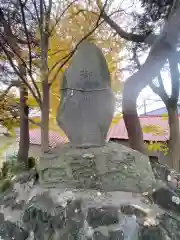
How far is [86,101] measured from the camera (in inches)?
78.2

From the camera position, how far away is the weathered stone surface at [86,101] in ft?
6.40

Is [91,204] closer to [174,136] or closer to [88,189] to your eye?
[88,189]

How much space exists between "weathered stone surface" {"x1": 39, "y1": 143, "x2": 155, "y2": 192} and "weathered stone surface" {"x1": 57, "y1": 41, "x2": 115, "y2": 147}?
9.4 inches

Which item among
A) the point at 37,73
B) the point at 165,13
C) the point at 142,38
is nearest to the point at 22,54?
the point at 37,73

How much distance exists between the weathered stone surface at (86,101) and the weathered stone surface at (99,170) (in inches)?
9.4

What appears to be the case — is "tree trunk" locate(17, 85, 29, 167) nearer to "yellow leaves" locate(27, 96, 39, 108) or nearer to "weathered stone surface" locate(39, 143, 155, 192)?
"yellow leaves" locate(27, 96, 39, 108)

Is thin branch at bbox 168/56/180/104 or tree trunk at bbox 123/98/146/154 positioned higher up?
thin branch at bbox 168/56/180/104

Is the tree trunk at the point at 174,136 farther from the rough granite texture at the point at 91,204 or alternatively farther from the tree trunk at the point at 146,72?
the rough granite texture at the point at 91,204

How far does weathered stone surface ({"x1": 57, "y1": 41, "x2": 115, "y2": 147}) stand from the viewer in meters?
1.95

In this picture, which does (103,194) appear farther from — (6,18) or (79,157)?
(6,18)

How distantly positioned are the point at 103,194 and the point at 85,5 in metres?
3.36

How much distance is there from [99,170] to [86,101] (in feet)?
2.01

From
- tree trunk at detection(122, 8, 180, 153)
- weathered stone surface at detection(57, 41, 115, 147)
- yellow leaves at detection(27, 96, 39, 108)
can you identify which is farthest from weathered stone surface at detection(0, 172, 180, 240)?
yellow leaves at detection(27, 96, 39, 108)

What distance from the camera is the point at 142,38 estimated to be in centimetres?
384
